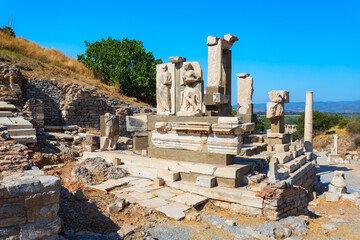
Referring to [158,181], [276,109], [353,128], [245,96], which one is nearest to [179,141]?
[158,181]

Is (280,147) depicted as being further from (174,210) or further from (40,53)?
(40,53)

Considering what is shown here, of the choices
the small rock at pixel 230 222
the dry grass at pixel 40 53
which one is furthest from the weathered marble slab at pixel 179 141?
the dry grass at pixel 40 53

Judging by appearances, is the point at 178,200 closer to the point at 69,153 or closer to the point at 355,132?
the point at 69,153

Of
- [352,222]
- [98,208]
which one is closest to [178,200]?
[98,208]

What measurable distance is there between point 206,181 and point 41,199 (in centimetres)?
341

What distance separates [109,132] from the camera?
8.67m

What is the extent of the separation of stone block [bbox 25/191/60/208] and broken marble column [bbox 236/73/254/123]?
9662 mm

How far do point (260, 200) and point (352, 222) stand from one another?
7.74 ft

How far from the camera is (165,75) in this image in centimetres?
779

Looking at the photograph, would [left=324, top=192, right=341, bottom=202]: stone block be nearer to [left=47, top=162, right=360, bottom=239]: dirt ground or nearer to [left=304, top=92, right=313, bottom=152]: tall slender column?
[left=47, top=162, right=360, bottom=239]: dirt ground

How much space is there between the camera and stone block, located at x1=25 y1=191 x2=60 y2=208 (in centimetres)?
301

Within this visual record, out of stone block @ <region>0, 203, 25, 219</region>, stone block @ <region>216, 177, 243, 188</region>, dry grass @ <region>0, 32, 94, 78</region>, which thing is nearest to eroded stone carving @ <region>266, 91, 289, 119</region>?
stone block @ <region>216, 177, 243, 188</region>

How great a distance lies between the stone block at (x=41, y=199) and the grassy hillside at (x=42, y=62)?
15.0 metres

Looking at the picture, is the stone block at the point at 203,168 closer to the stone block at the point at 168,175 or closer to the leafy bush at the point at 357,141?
the stone block at the point at 168,175
